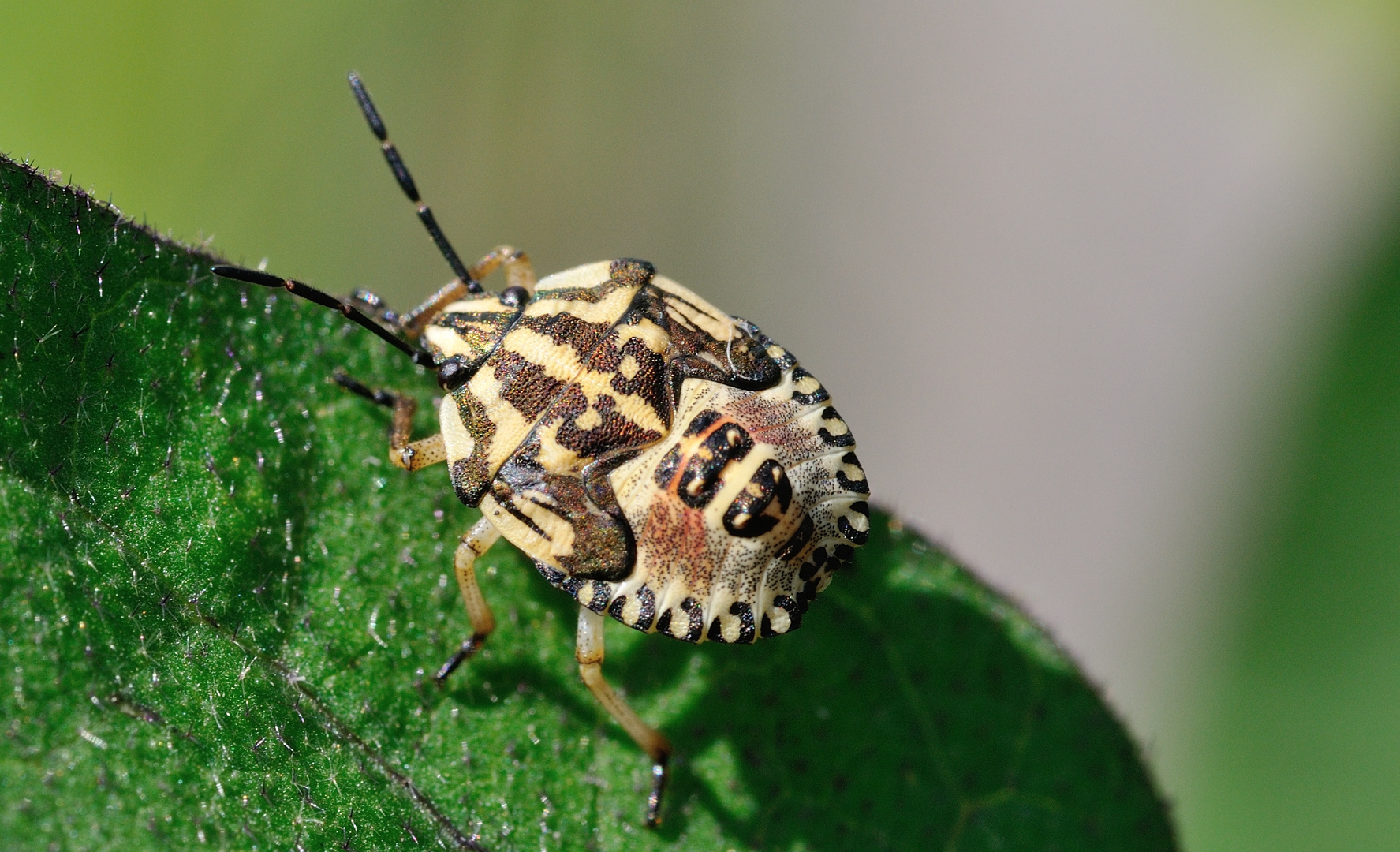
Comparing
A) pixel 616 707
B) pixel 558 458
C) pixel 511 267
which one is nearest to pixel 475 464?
pixel 558 458

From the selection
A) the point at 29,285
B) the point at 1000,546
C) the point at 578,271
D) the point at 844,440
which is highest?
the point at 29,285

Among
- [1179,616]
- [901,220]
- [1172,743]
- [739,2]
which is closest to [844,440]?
[1172,743]

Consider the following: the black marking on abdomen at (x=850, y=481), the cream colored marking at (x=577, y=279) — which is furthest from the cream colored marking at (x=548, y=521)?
the black marking on abdomen at (x=850, y=481)

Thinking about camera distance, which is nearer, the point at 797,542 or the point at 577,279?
the point at 797,542

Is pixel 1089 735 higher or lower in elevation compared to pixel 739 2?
lower

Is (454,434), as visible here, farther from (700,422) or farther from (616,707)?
(616,707)

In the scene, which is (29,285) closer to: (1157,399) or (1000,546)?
(1000,546)

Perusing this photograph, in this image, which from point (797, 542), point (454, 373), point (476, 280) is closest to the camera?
point (797, 542)
